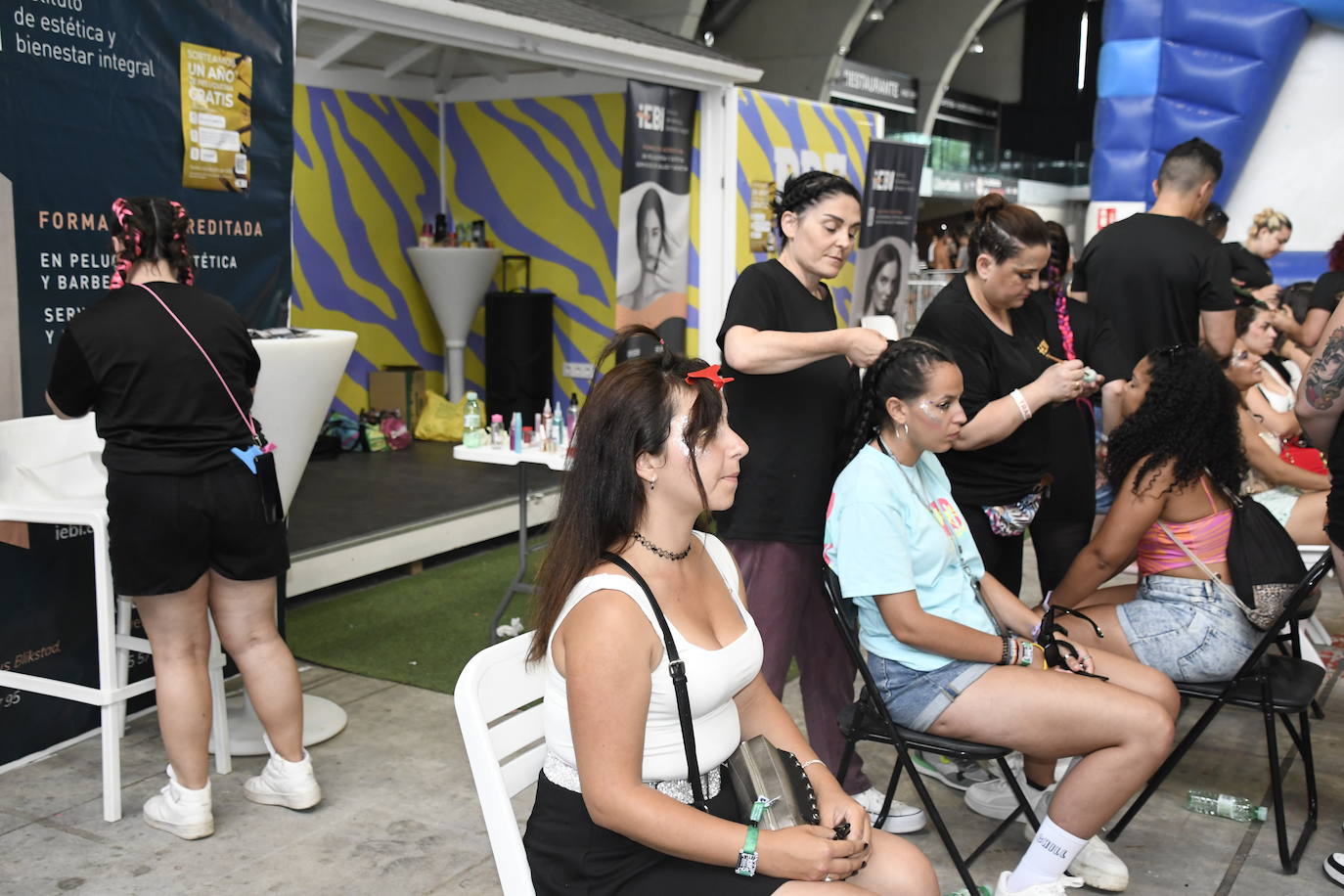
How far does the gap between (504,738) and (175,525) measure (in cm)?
133

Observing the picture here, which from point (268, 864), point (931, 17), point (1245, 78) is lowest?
point (268, 864)

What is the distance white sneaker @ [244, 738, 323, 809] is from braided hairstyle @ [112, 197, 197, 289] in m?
1.23

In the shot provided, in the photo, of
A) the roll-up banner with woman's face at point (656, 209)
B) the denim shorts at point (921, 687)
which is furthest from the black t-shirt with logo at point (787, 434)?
the roll-up banner with woman's face at point (656, 209)

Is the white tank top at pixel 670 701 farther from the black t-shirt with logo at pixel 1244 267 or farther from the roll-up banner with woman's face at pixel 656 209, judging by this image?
the roll-up banner with woman's face at pixel 656 209

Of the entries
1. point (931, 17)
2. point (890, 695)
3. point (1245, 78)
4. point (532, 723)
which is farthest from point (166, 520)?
point (931, 17)

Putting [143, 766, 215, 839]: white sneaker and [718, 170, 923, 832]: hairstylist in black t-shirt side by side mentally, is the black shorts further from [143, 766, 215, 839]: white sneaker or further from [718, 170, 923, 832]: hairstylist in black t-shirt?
[718, 170, 923, 832]: hairstylist in black t-shirt

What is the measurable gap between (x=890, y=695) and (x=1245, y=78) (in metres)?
6.77

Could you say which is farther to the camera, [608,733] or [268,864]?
[268,864]

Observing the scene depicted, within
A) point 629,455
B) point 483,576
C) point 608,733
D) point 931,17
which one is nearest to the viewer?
point 608,733

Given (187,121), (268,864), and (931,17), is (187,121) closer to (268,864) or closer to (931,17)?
(268,864)

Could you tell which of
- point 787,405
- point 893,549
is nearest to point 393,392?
point 787,405

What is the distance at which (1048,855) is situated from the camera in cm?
238

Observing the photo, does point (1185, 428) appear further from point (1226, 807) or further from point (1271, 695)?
point (1226, 807)

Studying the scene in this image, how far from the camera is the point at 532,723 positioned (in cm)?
193
